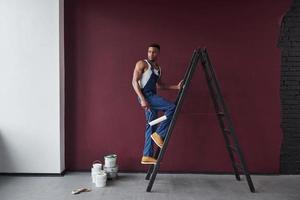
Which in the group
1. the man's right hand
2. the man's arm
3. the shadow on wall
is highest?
the man's arm

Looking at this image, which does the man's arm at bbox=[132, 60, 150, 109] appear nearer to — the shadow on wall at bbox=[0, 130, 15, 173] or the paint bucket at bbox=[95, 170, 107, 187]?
the paint bucket at bbox=[95, 170, 107, 187]

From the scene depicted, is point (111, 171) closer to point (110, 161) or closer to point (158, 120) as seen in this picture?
point (110, 161)

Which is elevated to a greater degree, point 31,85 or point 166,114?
point 31,85

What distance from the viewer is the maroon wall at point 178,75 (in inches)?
159

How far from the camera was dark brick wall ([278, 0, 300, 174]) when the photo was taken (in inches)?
157

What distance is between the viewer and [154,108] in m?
3.66

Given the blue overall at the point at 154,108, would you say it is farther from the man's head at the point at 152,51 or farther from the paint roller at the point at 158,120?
the man's head at the point at 152,51

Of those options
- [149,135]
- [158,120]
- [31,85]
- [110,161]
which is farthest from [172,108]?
[31,85]

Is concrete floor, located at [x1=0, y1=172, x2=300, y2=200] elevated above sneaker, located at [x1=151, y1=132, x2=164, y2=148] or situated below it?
below

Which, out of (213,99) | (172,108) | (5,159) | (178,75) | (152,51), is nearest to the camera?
(172,108)

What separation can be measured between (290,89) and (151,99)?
6.08 feet

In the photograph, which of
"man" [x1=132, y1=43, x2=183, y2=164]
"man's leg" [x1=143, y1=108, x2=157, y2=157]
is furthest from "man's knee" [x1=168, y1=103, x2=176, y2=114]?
"man's leg" [x1=143, y1=108, x2=157, y2=157]

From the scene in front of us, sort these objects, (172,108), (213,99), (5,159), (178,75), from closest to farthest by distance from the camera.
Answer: (172,108) → (213,99) → (5,159) → (178,75)

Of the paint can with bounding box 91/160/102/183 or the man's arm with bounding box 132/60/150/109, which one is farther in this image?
the paint can with bounding box 91/160/102/183
